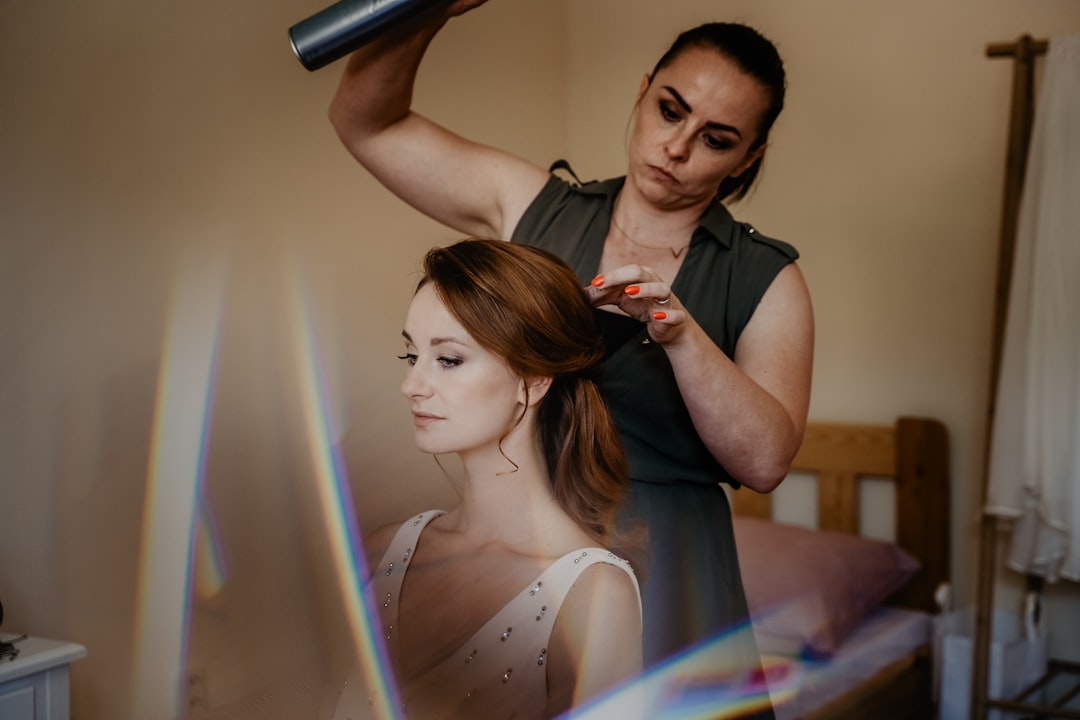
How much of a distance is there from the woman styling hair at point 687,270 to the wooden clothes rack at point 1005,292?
Result: 4.45ft

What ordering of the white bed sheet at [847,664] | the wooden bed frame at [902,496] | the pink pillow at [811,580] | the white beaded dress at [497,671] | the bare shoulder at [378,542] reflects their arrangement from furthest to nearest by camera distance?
the wooden bed frame at [902,496]
the pink pillow at [811,580]
the white bed sheet at [847,664]
the bare shoulder at [378,542]
the white beaded dress at [497,671]

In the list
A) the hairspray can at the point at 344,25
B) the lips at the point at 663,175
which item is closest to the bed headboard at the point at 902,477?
the lips at the point at 663,175

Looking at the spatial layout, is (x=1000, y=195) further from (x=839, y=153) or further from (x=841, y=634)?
(x=841, y=634)

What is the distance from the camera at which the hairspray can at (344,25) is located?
0.81 metres

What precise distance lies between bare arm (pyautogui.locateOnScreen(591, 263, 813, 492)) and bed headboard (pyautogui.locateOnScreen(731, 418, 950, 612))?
5.06 feet

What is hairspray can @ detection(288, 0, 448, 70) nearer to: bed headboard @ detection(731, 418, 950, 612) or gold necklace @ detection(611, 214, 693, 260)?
gold necklace @ detection(611, 214, 693, 260)

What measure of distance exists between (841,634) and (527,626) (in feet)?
Result: 5.18

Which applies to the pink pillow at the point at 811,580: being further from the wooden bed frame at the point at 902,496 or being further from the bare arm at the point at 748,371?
the bare arm at the point at 748,371

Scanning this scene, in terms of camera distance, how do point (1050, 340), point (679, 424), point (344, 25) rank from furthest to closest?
point (1050, 340), point (679, 424), point (344, 25)

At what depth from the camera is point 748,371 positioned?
3.03 ft

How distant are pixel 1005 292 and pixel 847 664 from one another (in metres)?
0.80

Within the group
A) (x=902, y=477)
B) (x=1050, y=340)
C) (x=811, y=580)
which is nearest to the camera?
(x=1050, y=340)

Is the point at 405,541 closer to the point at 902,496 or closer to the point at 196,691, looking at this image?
the point at 196,691

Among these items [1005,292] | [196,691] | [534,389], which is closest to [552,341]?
[534,389]
